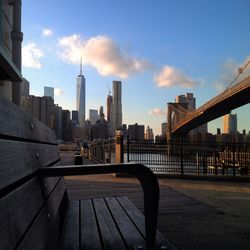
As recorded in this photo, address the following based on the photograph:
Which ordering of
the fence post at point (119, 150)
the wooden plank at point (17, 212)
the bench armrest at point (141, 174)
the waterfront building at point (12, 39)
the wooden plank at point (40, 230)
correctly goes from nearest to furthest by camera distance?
the wooden plank at point (17, 212) → the wooden plank at point (40, 230) → the bench armrest at point (141, 174) → the fence post at point (119, 150) → the waterfront building at point (12, 39)

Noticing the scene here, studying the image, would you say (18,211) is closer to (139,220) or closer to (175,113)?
(139,220)

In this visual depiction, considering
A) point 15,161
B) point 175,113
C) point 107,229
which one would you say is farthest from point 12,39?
point 175,113

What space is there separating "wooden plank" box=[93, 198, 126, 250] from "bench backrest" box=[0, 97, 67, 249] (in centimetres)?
46

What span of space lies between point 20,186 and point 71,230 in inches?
59.8

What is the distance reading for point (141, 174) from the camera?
8.54 ft

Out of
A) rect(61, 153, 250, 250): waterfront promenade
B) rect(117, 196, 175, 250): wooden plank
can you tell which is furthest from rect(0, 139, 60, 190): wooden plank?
rect(61, 153, 250, 250): waterfront promenade

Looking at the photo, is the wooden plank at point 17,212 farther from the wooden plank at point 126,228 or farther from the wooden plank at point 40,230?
the wooden plank at point 126,228

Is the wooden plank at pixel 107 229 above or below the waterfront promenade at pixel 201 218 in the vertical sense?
above

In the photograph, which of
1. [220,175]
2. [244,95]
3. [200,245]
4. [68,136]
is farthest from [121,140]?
[68,136]

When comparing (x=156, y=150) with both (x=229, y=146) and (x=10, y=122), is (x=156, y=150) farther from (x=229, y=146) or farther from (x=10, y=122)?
(x=10, y=122)

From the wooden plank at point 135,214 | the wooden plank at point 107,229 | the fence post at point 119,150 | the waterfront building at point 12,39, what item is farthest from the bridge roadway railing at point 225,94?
the wooden plank at point 107,229

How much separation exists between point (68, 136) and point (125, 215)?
242 feet

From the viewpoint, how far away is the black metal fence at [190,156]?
50.6 ft

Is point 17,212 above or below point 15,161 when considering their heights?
below
